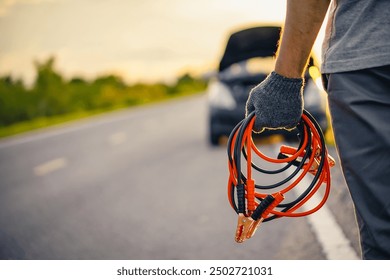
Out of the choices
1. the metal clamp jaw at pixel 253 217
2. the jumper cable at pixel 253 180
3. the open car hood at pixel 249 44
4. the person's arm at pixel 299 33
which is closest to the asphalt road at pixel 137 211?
the jumper cable at pixel 253 180

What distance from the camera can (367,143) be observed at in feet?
3.72

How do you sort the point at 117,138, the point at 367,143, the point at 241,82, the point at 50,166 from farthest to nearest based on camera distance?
the point at 117,138, the point at 50,166, the point at 241,82, the point at 367,143

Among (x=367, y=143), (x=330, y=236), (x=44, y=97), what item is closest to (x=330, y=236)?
(x=330, y=236)

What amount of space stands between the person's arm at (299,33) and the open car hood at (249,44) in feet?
21.3

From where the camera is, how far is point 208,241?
3.38 meters

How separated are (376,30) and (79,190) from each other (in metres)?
4.93

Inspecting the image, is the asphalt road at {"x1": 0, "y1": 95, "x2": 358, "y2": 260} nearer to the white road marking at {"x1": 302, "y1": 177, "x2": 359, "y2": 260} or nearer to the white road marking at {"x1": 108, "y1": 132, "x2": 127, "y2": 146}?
the white road marking at {"x1": 302, "y1": 177, "x2": 359, "y2": 260}

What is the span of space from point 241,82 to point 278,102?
5740 mm

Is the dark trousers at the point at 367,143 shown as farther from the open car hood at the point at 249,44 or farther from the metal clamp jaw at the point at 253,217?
the open car hood at the point at 249,44

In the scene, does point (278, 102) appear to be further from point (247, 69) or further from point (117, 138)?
point (117, 138)

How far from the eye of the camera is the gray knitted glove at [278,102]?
1.40m

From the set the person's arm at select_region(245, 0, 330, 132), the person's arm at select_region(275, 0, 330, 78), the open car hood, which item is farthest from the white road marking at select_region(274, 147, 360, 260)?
the open car hood

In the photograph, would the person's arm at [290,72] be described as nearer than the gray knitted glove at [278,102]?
Yes
